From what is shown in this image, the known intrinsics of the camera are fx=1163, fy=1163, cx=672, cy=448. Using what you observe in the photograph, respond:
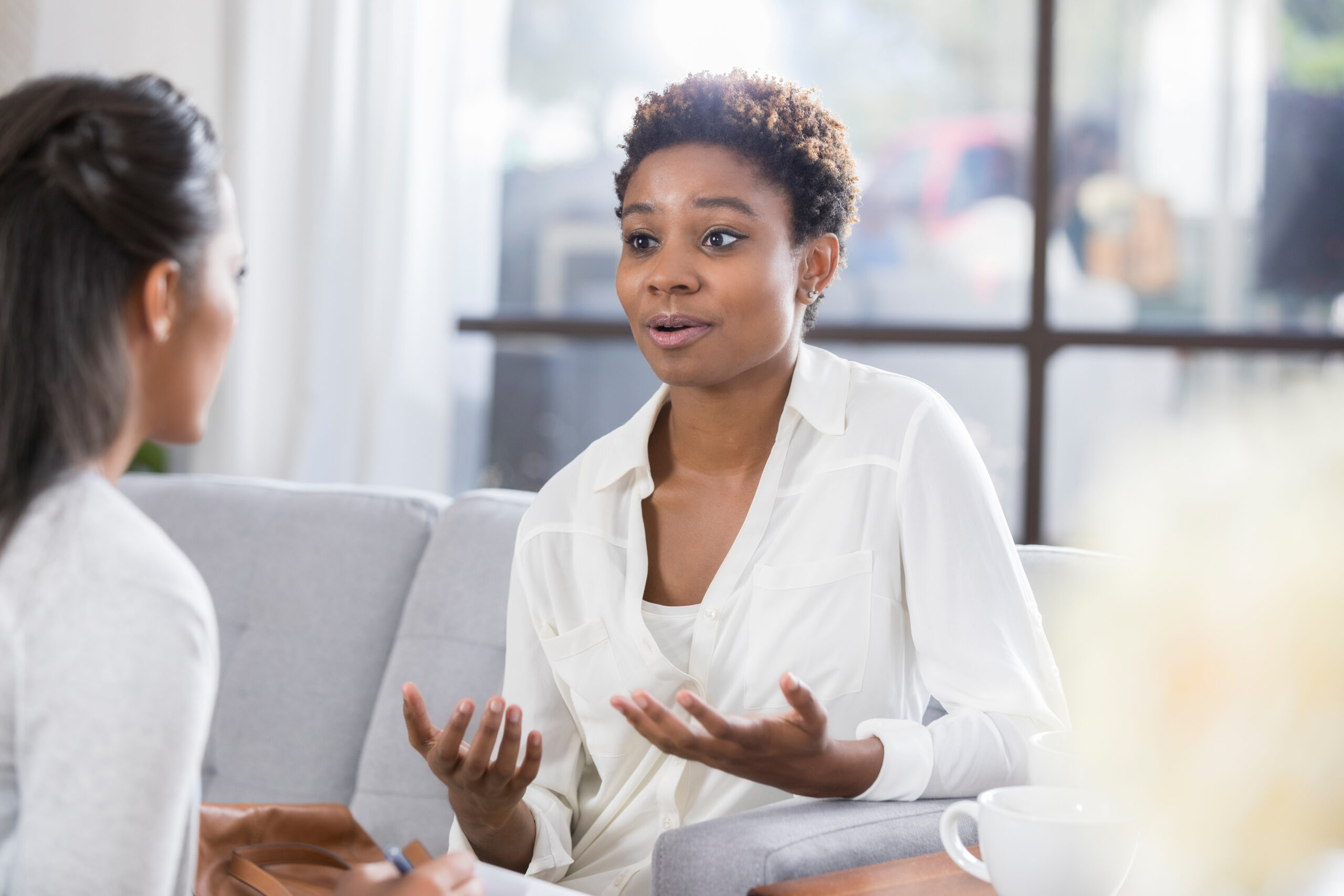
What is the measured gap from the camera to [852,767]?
1046mm

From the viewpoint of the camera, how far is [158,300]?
0.77 m

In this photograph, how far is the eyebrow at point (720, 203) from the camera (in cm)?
130

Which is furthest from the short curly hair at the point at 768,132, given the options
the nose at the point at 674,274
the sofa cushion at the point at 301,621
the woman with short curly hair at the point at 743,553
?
the sofa cushion at the point at 301,621

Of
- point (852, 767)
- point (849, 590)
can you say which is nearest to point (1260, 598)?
point (852, 767)

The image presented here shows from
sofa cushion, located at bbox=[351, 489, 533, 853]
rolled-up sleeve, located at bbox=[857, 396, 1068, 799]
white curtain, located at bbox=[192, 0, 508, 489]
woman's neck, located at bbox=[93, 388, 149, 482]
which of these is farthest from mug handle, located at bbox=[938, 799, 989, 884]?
Answer: white curtain, located at bbox=[192, 0, 508, 489]

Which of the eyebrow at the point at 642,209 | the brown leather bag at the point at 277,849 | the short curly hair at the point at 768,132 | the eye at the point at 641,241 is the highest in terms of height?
the short curly hair at the point at 768,132

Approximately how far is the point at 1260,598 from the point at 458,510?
5.42 feet

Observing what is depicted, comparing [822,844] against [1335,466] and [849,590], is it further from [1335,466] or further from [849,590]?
[1335,466]

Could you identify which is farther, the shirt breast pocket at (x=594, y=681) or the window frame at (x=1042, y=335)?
the window frame at (x=1042, y=335)

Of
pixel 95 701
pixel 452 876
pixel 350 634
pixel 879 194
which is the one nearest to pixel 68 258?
pixel 95 701

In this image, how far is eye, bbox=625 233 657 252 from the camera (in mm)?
1340

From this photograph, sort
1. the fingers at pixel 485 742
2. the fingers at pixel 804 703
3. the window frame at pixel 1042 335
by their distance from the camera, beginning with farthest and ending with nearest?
1. the window frame at pixel 1042 335
2. the fingers at pixel 485 742
3. the fingers at pixel 804 703

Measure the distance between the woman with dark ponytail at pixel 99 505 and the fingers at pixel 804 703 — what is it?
26 centimetres

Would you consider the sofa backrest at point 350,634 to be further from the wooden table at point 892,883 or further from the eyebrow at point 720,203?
the wooden table at point 892,883
